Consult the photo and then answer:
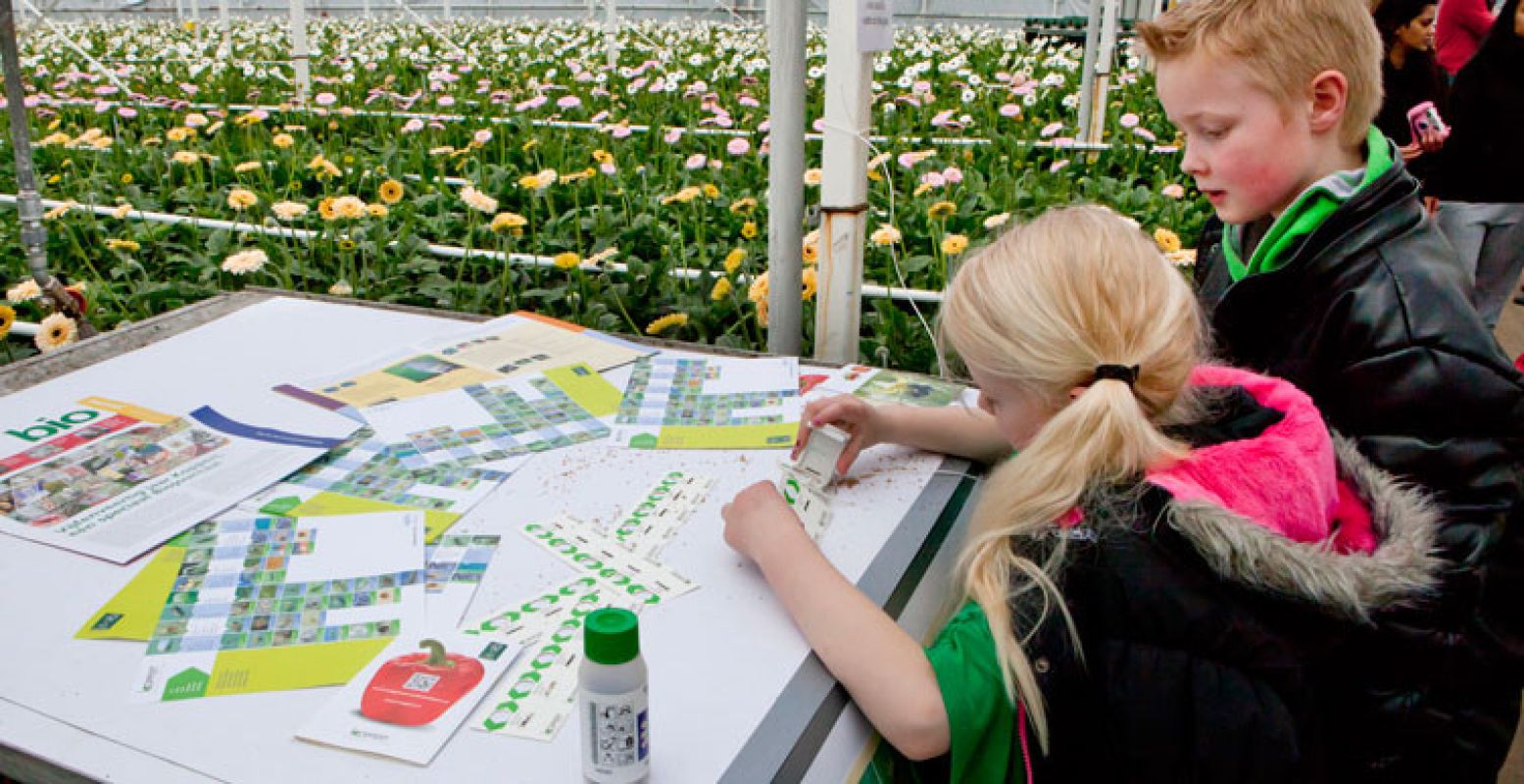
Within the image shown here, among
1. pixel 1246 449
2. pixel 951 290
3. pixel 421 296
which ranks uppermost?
pixel 951 290

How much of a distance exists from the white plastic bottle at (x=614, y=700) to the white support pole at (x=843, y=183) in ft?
4.05

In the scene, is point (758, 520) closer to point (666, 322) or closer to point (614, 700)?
point (614, 700)

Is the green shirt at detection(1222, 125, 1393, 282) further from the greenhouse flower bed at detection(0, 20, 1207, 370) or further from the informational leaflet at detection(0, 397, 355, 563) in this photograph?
the informational leaflet at detection(0, 397, 355, 563)

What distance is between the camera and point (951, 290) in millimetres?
1050

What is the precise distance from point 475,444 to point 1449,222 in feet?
8.75

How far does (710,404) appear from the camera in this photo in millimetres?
1589

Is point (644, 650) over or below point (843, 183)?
below

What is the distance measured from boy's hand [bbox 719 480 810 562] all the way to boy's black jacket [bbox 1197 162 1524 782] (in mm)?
573

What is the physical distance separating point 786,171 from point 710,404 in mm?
540

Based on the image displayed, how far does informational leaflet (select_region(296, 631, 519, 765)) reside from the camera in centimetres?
87

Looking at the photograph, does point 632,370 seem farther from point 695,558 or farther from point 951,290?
point 951,290

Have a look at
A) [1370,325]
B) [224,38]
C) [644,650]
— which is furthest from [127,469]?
[224,38]

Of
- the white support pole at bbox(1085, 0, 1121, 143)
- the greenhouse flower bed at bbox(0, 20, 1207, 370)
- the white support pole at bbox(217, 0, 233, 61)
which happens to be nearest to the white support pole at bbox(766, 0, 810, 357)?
the greenhouse flower bed at bbox(0, 20, 1207, 370)

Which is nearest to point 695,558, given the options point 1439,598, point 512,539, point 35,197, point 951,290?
point 512,539
